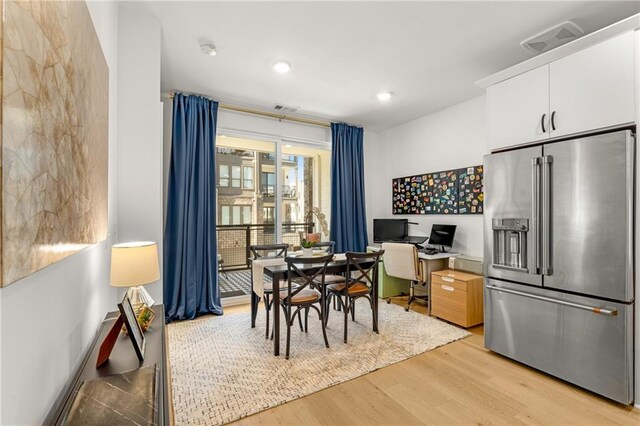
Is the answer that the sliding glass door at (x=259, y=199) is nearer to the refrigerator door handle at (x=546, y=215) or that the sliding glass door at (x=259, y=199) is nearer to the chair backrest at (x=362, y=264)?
the chair backrest at (x=362, y=264)

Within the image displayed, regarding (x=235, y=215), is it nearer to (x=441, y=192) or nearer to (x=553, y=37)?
(x=441, y=192)

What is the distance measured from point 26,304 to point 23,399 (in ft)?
0.77

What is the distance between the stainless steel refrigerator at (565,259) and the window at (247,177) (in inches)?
119

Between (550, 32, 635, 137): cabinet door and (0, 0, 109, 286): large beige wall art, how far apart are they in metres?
2.92

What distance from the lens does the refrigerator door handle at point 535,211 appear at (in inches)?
92.0

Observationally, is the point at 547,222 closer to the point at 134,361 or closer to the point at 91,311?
the point at 134,361

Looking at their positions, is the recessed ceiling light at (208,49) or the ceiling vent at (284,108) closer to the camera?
the recessed ceiling light at (208,49)

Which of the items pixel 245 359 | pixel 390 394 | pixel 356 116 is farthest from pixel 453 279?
pixel 356 116

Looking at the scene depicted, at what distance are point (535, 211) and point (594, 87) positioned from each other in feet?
3.00

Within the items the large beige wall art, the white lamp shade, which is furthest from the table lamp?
the large beige wall art

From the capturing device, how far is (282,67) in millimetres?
3074

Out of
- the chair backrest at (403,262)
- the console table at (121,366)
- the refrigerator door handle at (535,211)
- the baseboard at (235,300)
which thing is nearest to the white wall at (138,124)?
the console table at (121,366)

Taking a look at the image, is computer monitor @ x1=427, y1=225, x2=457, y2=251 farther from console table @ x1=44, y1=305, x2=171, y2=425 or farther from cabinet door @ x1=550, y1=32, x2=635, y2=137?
console table @ x1=44, y1=305, x2=171, y2=425

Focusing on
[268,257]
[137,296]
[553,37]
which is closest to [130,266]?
[137,296]
